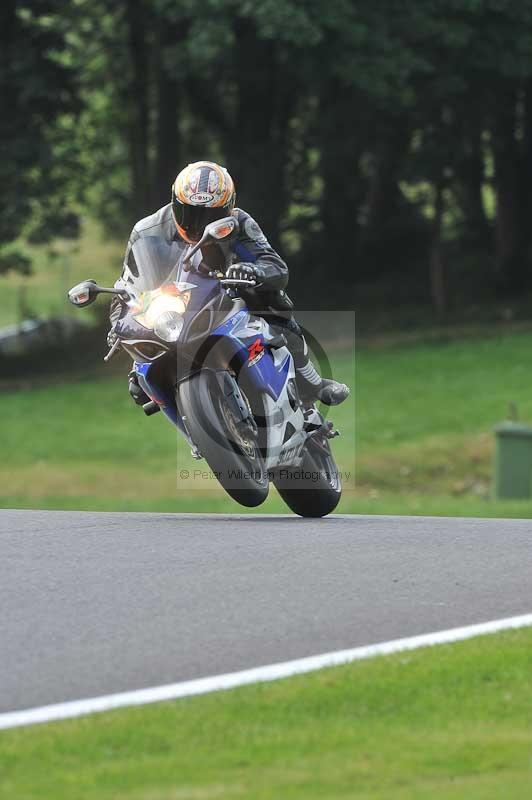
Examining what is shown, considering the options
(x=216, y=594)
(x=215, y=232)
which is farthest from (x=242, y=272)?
Answer: (x=216, y=594)

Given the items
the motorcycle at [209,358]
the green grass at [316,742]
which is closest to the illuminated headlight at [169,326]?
the motorcycle at [209,358]

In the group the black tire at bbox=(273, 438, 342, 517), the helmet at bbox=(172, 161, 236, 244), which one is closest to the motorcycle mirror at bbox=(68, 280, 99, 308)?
the helmet at bbox=(172, 161, 236, 244)

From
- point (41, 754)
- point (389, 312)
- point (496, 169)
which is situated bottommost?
point (41, 754)

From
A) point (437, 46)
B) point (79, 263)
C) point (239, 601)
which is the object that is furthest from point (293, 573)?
point (79, 263)

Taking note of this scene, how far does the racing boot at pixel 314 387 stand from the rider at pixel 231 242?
206mm

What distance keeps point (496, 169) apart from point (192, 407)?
27.3m

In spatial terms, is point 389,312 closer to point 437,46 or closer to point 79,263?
point 437,46

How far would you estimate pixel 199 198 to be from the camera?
341 inches

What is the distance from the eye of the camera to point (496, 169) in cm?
3459

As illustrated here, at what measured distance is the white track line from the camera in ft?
17.4

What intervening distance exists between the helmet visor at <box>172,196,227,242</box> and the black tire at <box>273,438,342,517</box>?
1723 mm

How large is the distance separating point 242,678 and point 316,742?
76 cm

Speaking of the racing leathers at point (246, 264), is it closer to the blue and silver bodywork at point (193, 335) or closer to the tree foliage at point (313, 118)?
the blue and silver bodywork at point (193, 335)

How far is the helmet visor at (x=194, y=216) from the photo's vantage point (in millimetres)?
8695
